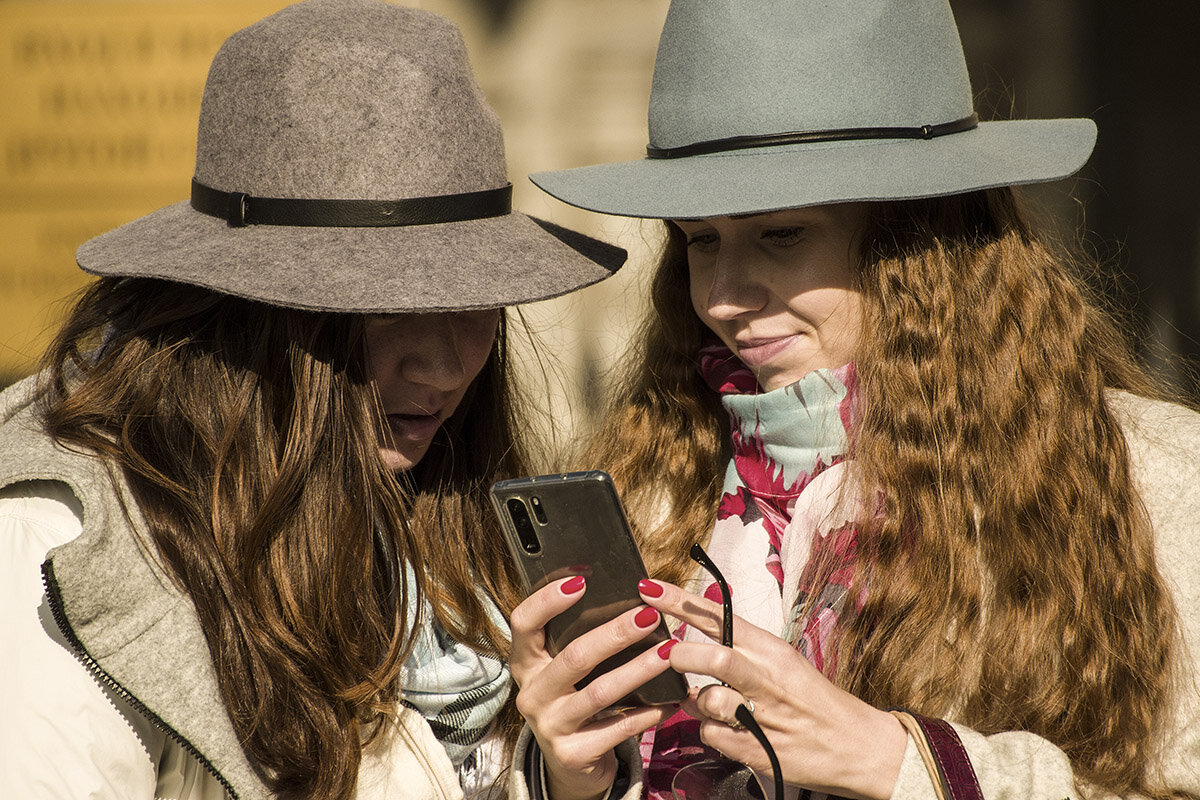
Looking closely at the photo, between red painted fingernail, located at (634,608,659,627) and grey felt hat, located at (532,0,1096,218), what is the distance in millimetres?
678

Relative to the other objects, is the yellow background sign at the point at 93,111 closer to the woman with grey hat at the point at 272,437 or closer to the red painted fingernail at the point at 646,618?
the woman with grey hat at the point at 272,437

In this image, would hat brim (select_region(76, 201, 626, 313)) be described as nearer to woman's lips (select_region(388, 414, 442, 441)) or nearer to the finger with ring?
woman's lips (select_region(388, 414, 442, 441))

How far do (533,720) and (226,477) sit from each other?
0.63 m

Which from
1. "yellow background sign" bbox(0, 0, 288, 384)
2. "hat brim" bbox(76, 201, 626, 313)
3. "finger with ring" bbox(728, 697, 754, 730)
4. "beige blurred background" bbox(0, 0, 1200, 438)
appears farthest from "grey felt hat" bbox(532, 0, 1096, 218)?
"yellow background sign" bbox(0, 0, 288, 384)

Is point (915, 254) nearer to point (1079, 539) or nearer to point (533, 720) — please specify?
point (1079, 539)

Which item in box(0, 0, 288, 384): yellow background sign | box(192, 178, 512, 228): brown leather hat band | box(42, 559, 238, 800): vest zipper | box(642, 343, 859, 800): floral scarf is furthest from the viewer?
box(0, 0, 288, 384): yellow background sign

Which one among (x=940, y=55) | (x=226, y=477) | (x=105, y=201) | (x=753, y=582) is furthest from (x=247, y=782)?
(x=105, y=201)

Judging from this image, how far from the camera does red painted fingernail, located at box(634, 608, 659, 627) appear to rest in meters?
1.55

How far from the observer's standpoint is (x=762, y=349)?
6.66ft

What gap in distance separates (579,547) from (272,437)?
0.57 m

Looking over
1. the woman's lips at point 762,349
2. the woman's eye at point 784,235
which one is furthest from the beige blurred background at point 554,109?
the woman's eye at point 784,235

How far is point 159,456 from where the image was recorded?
176cm

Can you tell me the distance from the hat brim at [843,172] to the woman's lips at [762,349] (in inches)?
11.7

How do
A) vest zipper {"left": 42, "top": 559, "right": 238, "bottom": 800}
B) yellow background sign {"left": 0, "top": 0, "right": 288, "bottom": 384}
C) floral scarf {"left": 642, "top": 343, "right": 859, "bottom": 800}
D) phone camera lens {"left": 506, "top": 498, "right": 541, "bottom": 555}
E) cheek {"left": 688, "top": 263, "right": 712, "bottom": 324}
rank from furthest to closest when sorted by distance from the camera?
yellow background sign {"left": 0, "top": 0, "right": 288, "bottom": 384}, cheek {"left": 688, "top": 263, "right": 712, "bottom": 324}, floral scarf {"left": 642, "top": 343, "right": 859, "bottom": 800}, phone camera lens {"left": 506, "top": 498, "right": 541, "bottom": 555}, vest zipper {"left": 42, "top": 559, "right": 238, "bottom": 800}
